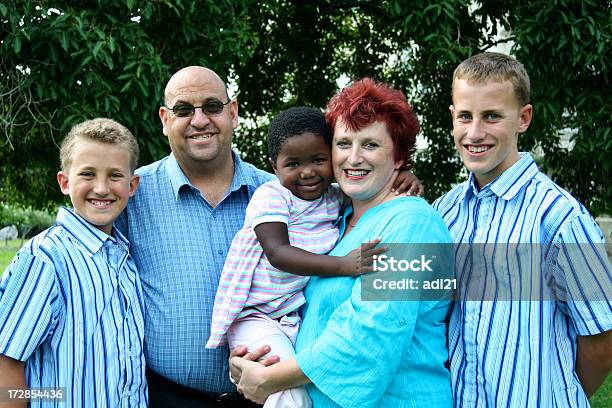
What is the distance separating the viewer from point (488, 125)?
2775 mm

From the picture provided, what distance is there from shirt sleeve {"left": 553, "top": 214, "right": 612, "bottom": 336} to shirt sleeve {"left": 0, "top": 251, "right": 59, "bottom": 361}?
193 cm

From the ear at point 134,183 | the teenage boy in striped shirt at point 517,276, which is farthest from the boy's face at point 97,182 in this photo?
the teenage boy in striped shirt at point 517,276

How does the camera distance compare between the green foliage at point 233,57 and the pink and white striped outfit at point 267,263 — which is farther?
the green foliage at point 233,57

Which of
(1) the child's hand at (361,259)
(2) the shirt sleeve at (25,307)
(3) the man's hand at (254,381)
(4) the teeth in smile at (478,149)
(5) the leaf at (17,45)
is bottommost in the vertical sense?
(3) the man's hand at (254,381)

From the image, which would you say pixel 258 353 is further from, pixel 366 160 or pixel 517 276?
pixel 517 276

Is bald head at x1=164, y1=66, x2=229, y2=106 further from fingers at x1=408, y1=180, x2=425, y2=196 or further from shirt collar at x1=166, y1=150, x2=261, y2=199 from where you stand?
fingers at x1=408, y1=180, x2=425, y2=196

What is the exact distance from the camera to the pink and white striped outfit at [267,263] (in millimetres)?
3002

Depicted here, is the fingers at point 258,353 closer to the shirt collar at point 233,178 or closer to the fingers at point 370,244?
the fingers at point 370,244

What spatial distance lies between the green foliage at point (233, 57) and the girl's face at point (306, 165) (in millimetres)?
2448

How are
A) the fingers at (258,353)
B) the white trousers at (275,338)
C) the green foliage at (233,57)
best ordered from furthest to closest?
the green foliage at (233,57), the fingers at (258,353), the white trousers at (275,338)

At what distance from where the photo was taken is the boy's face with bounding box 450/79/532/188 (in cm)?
277

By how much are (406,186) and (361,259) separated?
1.33 feet

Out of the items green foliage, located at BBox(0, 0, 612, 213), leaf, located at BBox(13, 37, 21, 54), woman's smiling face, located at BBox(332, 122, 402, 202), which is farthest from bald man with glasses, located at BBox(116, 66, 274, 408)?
leaf, located at BBox(13, 37, 21, 54)

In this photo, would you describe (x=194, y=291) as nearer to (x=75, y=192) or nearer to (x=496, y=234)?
(x=75, y=192)
